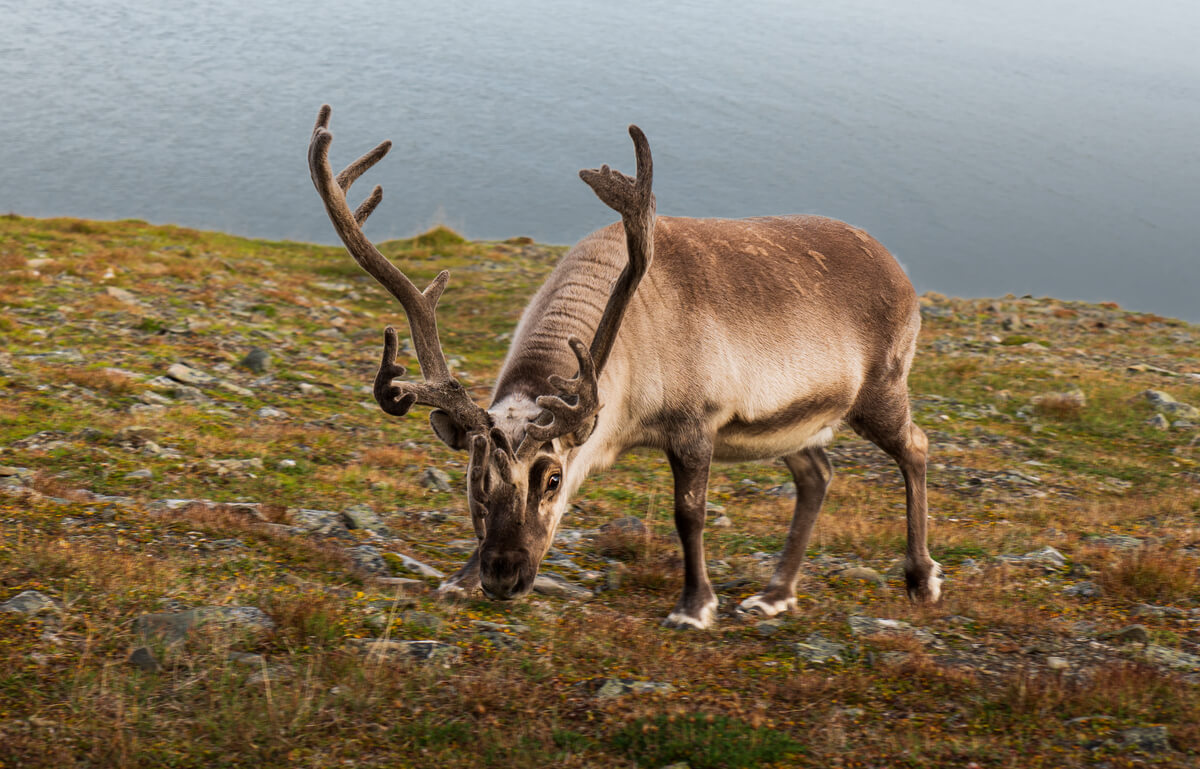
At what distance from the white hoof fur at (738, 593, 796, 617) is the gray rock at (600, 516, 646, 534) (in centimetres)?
168

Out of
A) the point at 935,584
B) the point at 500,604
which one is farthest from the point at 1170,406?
the point at 500,604

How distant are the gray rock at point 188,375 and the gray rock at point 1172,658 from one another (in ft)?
33.8

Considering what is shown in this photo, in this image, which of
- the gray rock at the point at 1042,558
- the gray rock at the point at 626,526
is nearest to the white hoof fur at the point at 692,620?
the gray rock at the point at 626,526

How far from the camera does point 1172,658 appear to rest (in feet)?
19.8

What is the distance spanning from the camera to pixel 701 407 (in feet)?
22.5

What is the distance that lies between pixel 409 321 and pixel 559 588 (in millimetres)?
2149

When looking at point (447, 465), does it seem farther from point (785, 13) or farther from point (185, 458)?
point (785, 13)

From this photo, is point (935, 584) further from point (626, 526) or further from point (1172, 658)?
point (626, 526)

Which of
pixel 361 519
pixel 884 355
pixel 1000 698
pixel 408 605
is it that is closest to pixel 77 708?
pixel 408 605

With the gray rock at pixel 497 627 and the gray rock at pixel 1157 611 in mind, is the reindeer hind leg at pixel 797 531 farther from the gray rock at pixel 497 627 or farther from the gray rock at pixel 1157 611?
the gray rock at pixel 1157 611

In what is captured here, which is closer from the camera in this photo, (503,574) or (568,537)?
(503,574)

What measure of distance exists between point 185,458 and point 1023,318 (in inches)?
759

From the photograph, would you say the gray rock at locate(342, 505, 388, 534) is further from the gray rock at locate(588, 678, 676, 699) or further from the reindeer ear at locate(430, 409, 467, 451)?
the gray rock at locate(588, 678, 676, 699)

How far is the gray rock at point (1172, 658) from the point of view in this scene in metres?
5.93
